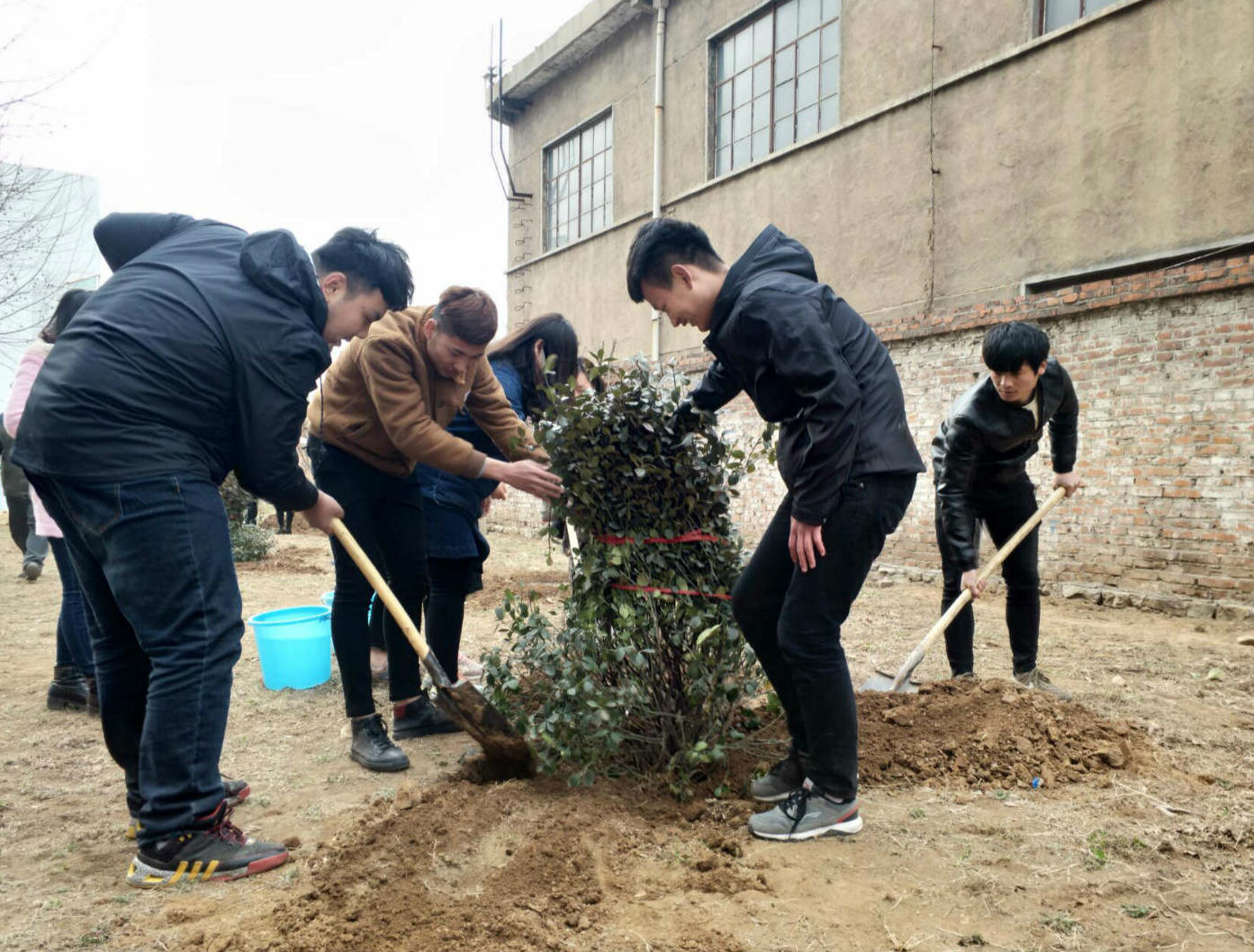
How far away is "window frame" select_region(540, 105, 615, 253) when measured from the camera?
43.9 feet

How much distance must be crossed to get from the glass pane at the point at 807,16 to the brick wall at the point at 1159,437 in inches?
181

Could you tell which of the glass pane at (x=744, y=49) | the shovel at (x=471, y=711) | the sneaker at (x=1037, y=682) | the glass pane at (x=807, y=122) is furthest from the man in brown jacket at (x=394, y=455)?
the glass pane at (x=744, y=49)

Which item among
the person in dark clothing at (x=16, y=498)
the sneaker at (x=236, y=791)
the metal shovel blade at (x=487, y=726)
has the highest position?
the person in dark clothing at (x=16, y=498)

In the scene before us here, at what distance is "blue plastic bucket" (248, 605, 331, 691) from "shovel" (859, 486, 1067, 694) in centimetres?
270

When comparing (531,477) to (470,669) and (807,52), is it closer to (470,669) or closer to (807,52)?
(470,669)

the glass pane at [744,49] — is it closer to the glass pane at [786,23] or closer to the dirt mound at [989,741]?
the glass pane at [786,23]

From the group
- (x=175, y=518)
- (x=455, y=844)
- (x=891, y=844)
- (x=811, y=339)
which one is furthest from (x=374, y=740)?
(x=811, y=339)

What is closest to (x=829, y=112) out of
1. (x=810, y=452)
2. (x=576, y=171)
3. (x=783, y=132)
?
(x=783, y=132)

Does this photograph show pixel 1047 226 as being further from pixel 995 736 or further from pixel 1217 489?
pixel 995 736

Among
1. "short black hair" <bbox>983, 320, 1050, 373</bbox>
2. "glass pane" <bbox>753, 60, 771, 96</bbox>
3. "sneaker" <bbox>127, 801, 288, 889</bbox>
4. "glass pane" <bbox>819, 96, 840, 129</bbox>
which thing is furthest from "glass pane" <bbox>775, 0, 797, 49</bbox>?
"sneaker" <bbox>127, 801, 288, 889</bbox>

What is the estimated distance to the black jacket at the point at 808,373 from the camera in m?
2.26

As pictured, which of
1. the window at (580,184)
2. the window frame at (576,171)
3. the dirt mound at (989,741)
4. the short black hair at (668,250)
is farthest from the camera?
the window at (580,184)

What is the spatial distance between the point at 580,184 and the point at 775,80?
14.8 ft

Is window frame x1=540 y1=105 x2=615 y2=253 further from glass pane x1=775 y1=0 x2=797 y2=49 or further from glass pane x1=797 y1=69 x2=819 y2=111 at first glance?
glass pane x1=797 y1=69 x2=819 y2=111
